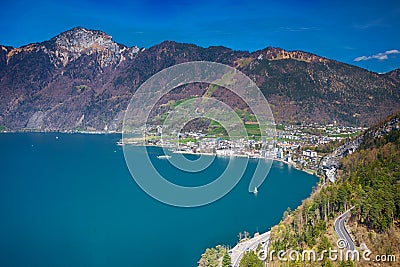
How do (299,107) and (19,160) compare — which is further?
(299,107)

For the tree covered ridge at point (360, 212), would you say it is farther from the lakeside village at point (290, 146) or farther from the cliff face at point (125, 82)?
the cliff face at point (125, 82)

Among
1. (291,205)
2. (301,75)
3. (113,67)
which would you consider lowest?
(291,205)

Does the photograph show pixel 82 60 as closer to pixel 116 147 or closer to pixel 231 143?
pixel 116 147

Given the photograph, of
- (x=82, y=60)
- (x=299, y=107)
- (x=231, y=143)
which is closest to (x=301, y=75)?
(x=299, y=107)

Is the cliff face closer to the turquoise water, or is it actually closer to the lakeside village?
the lakeside village

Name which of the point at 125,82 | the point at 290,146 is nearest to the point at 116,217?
the point at 290,146

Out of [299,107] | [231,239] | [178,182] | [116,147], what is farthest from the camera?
[299,107]
